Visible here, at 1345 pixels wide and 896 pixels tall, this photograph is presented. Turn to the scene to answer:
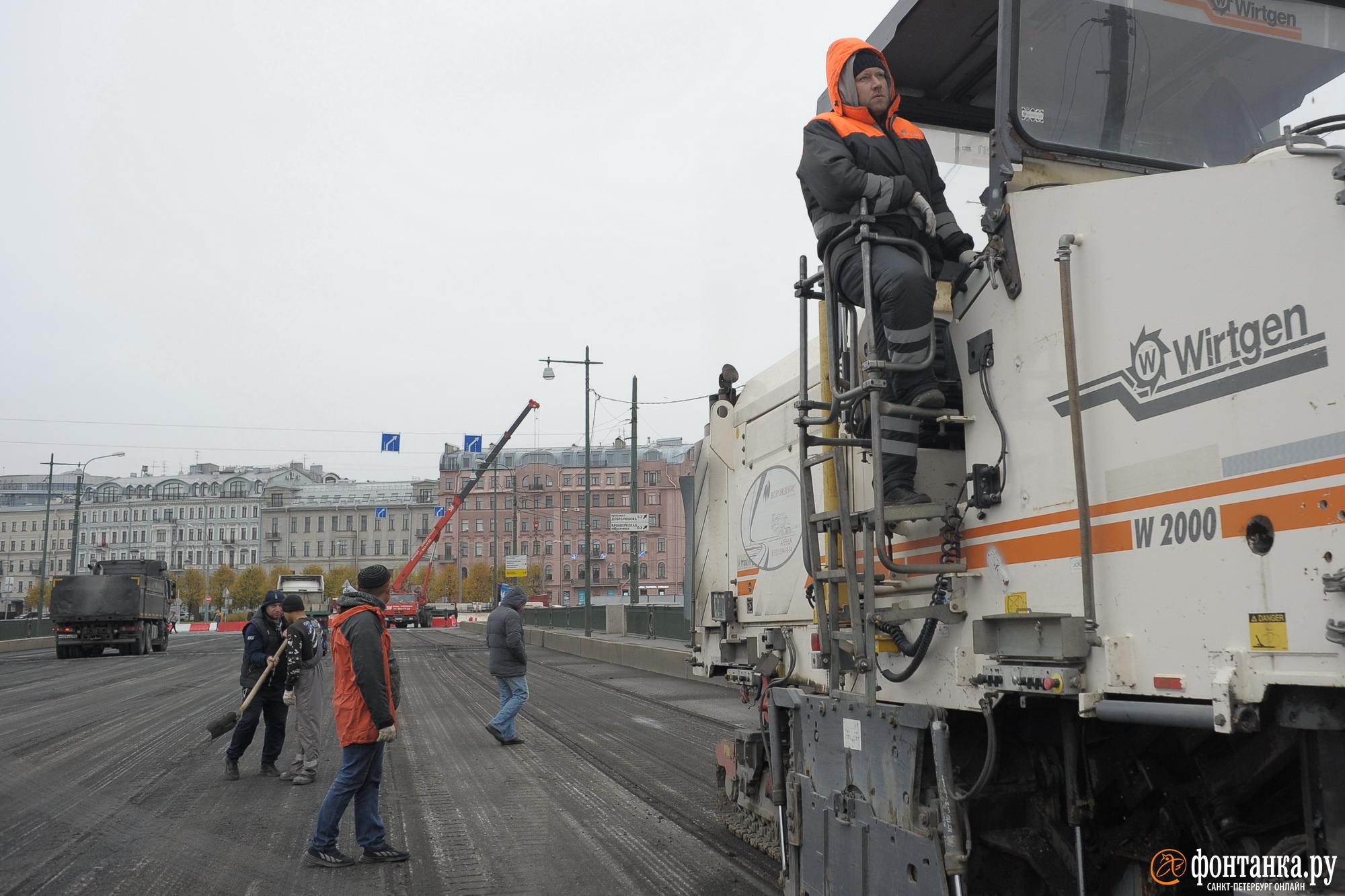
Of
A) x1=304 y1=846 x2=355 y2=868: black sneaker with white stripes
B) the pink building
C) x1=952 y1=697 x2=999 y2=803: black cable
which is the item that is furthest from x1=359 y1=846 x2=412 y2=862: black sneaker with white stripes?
the pink building

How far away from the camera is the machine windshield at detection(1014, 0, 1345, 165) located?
3400 millimetres

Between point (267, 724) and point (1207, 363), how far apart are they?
9.27 metres

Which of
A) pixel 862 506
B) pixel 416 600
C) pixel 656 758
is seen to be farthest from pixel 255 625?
pixel 416 600

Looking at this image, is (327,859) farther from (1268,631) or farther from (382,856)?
(1268,631)

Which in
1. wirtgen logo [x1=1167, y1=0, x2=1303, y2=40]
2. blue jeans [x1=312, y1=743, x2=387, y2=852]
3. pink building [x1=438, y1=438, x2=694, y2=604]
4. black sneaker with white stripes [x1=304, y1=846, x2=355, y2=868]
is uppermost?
pink building [x1=438, y1=438, x2=694, y2=604]

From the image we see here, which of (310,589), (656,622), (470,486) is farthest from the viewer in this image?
(310,589)

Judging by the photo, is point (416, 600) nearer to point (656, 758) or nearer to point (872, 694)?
point (656, 758)

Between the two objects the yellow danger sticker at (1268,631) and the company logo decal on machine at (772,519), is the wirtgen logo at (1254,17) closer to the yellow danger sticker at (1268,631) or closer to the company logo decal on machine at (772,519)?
the yellow danger sticker at (1268,631)

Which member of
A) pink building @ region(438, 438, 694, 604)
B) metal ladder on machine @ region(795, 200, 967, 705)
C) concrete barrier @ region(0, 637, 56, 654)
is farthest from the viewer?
pink building @ region(438, 438, 694, 604)

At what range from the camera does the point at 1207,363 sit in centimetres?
264

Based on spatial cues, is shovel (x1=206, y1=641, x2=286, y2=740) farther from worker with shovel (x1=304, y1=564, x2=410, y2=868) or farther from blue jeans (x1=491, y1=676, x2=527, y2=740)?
worker with shovel (x1=304, y1=564, x2=410, y2=868)

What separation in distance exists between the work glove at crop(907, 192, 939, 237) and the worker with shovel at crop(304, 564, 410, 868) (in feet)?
14.5

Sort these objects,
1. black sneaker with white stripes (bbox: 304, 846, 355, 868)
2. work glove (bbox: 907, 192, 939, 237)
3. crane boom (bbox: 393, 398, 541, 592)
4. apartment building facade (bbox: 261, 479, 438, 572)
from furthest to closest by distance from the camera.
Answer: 1. apartment building facade (bbox: 261, 479, 438, 572)
2. crane boom (bbox: 393, 398, 541, 592)
3. black sneaker with white stripes (bbox: 304, 846, 355, 868)
4. work glove (bbox: 907, 192, 939, 237)

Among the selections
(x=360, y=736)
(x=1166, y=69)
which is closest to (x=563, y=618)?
(x=360, y=736)
